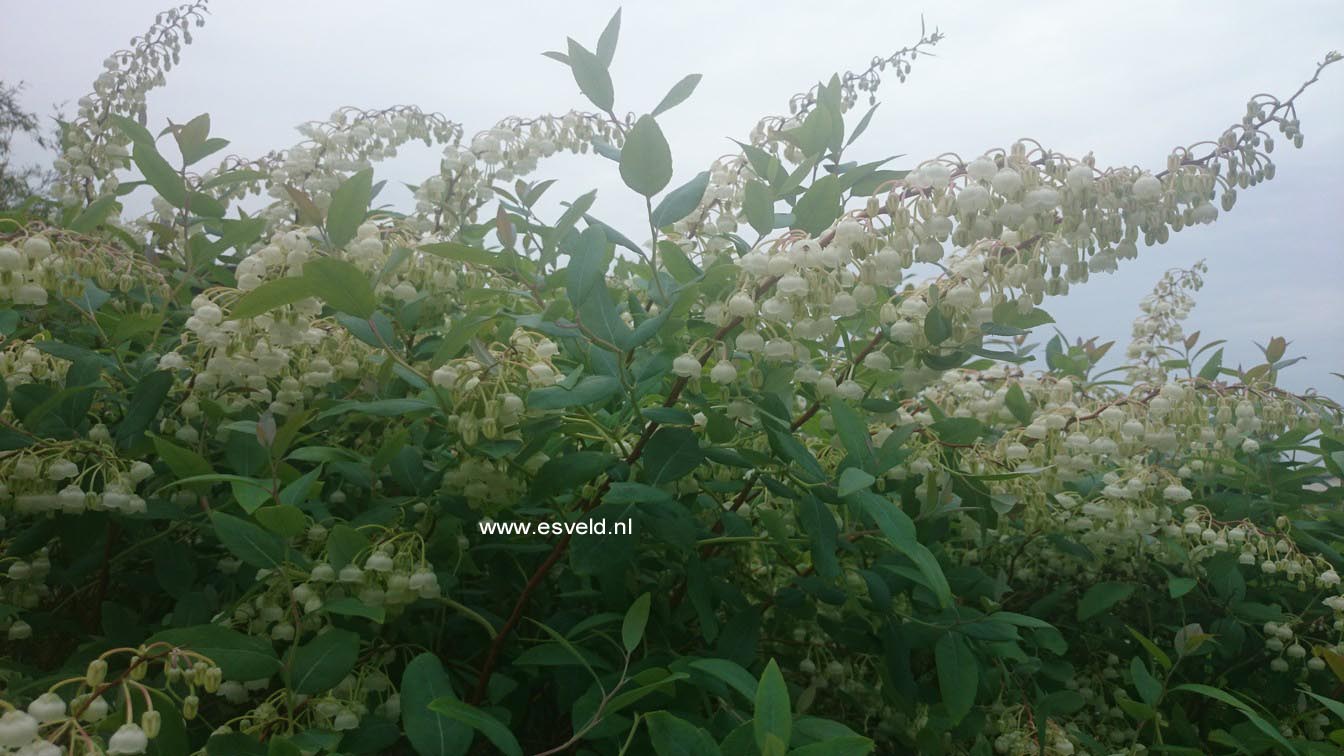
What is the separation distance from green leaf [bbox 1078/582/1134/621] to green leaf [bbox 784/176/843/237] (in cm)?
148

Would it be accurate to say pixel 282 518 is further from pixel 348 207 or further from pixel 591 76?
pixel 591 76

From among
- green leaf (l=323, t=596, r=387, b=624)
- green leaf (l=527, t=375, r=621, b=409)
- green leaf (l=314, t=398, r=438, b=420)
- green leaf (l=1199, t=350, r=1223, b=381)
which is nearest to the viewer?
green leaf (l=323, t=596, r=387, b=624)

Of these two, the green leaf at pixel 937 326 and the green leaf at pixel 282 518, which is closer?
the green leaf at pixel 282 518

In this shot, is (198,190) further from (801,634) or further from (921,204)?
(801,634)

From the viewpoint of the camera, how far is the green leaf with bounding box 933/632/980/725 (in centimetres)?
175

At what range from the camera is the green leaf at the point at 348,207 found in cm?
152

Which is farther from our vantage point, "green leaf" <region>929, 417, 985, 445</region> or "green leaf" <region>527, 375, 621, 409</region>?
"green leaf" <region>929, 417, 985, 445</region>

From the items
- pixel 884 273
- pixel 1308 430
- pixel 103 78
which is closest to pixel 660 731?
pixel 884 273

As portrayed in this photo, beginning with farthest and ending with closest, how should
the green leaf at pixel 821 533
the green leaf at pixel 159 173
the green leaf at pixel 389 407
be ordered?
the green leaf at pixel 159 173 → the green leaf at pixel 821 533 → the green leaf at pixel 389 407

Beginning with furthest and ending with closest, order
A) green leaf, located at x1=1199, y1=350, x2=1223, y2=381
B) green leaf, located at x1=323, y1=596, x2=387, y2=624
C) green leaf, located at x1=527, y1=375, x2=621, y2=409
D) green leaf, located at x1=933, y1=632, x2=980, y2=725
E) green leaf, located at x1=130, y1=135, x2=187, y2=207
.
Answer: green leaf, located at x1=1199, y1=350, x2=1223, y2=381
green leaf, located at x1=130, y1=135, x2=187, y2=207
green leaf, located at x1=933, y1=632, x2=980, y2=725
green leaf, located at x1=527, y1=375, x2=621, y2=409
green leaf, located at x1=323, y1=596, x2=387, y2=624

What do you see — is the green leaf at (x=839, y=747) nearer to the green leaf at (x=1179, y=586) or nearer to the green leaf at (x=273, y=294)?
the green leaf at (x=273, y=294)

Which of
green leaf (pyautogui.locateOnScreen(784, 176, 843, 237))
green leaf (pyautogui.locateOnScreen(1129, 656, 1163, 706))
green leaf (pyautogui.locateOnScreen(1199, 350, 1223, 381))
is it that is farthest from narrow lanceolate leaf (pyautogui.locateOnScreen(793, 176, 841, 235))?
green leaf (pyautogui.locateOnScreen(1199, 350, 1223, 381))

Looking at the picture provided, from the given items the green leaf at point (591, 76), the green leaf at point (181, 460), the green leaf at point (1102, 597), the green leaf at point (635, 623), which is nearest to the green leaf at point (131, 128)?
the green leaf at point (181, 460)

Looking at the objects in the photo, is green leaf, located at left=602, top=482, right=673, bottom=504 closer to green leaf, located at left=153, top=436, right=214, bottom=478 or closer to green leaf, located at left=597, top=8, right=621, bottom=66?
green leaf, located at left=153, top=436, right=214, bottom=478
